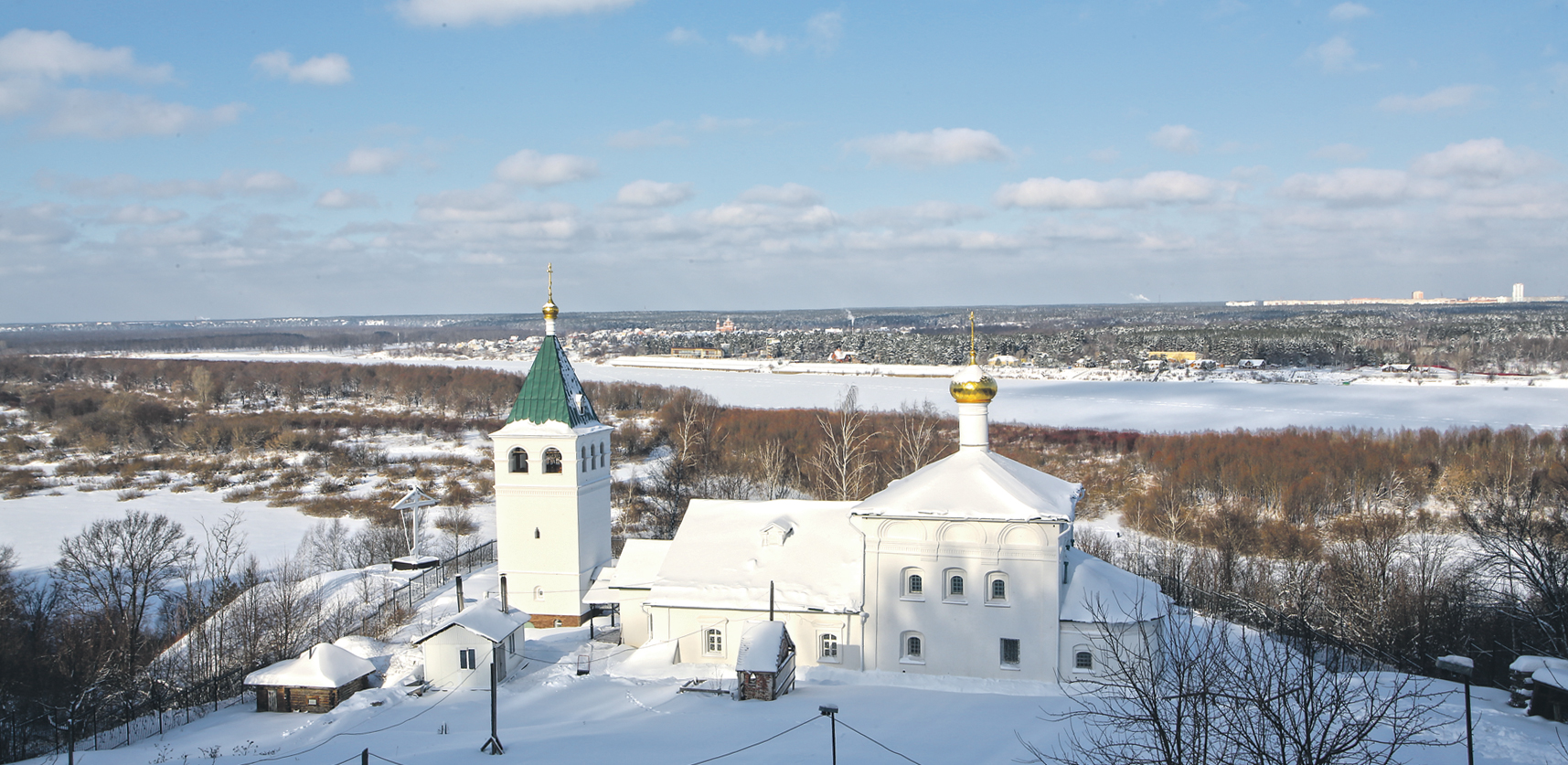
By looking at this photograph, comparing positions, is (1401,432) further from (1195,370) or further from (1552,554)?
(1195,370)

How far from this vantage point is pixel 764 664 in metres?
14.1

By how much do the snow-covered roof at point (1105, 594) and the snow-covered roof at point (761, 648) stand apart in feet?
15.8

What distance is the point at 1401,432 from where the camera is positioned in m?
43.8

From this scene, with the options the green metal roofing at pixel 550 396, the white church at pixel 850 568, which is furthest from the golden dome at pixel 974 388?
the green metal roofing at pixel 550 396

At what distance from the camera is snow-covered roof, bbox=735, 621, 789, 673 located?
14.1 metres

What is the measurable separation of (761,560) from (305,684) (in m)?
7.67

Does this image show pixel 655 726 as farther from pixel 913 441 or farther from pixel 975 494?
pixel 913 441

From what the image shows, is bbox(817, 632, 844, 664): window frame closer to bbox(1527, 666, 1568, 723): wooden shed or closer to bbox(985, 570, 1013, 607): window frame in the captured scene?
bbox(985, 570, 1013, 607): window frame

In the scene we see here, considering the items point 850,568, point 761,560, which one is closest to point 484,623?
point 761,560

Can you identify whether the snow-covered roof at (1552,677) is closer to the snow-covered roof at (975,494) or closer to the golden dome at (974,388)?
the snow-covered roof at (975,494)

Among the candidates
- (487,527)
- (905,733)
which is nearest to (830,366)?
(487,527)

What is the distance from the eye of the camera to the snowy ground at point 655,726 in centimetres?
1168

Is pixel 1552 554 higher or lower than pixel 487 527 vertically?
higher

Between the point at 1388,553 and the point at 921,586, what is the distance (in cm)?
1233
